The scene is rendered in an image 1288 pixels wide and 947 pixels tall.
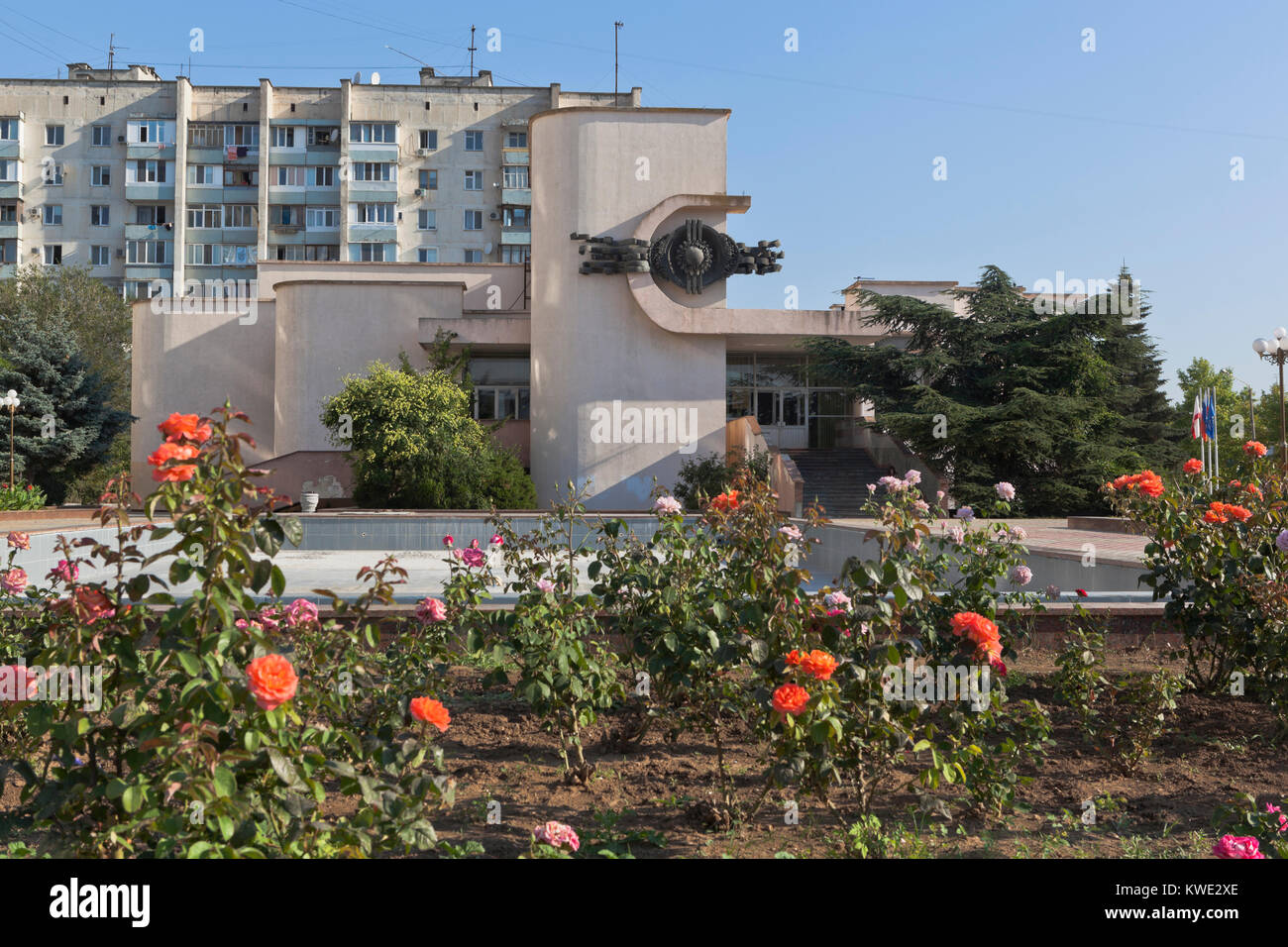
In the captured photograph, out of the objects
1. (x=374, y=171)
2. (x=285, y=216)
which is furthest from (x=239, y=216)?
(x=374, y=171)

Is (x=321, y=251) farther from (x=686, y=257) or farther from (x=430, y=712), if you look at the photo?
(x=430, y=712)

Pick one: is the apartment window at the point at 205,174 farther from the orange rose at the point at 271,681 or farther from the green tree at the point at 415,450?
the orange rose at the point at 271,681

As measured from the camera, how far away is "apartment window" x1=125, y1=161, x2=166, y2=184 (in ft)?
161

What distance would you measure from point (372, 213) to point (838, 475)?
109 feet

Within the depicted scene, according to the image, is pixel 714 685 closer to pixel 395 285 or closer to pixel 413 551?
pixel 413 551

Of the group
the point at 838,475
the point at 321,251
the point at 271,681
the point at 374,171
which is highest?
the point at 374,171

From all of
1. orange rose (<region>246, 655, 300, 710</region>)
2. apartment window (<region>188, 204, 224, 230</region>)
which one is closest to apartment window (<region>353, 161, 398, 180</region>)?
apartment window (<region>188, 204, 224, 230</region>)

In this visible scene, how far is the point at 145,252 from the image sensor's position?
49.2 metres

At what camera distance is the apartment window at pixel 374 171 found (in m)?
49.6

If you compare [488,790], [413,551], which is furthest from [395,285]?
[488,790]

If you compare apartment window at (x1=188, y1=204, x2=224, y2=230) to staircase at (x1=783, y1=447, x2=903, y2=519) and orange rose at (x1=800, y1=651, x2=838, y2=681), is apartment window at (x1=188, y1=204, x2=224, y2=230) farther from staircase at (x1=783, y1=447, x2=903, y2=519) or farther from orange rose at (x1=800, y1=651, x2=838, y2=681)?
orange rose at (x1=800, y1=651, x2=838, y2=681)

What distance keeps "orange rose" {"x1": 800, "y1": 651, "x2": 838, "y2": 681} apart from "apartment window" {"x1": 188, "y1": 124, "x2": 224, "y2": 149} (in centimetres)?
5436
